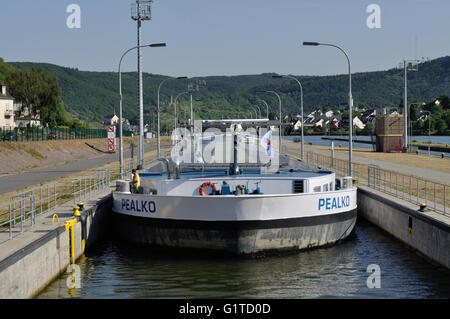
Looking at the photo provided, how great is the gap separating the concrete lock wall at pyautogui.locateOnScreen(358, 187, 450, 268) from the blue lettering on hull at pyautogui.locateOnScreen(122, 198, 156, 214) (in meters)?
7.87

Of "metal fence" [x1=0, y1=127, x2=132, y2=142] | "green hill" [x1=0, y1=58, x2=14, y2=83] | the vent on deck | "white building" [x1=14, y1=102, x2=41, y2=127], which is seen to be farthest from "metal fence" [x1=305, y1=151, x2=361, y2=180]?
"green hill" [x1=0, y1=58, x2=14, y2=83]

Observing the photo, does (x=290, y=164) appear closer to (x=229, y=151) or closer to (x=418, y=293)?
(x=229, y=151)

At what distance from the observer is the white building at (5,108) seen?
96375 mm

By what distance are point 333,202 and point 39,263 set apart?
29.4ft

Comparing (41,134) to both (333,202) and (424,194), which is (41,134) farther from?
(333,202)

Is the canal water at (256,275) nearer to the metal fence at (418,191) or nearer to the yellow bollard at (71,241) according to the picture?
the yellow bollard at (71,241)

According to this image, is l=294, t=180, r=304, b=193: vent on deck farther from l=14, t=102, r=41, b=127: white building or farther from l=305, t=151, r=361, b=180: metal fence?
l=14, t=102, r=41, b=127: white building

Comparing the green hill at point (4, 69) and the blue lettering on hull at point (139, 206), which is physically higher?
the green hill at point (4, 69)

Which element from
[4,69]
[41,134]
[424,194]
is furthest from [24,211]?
[4,69]

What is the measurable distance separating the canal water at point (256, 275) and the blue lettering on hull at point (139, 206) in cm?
126

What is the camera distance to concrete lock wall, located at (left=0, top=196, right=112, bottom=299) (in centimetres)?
1224

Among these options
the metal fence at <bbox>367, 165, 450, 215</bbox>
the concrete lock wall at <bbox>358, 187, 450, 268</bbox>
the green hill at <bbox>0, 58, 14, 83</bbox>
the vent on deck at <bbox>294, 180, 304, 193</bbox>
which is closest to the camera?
the concrete lock wall at <bbox>358, 187, 450, 268</bbox>

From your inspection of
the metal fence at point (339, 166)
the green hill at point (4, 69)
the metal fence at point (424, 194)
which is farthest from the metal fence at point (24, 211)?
the green hill at point (4, 69)

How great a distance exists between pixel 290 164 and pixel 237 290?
39.8ft
